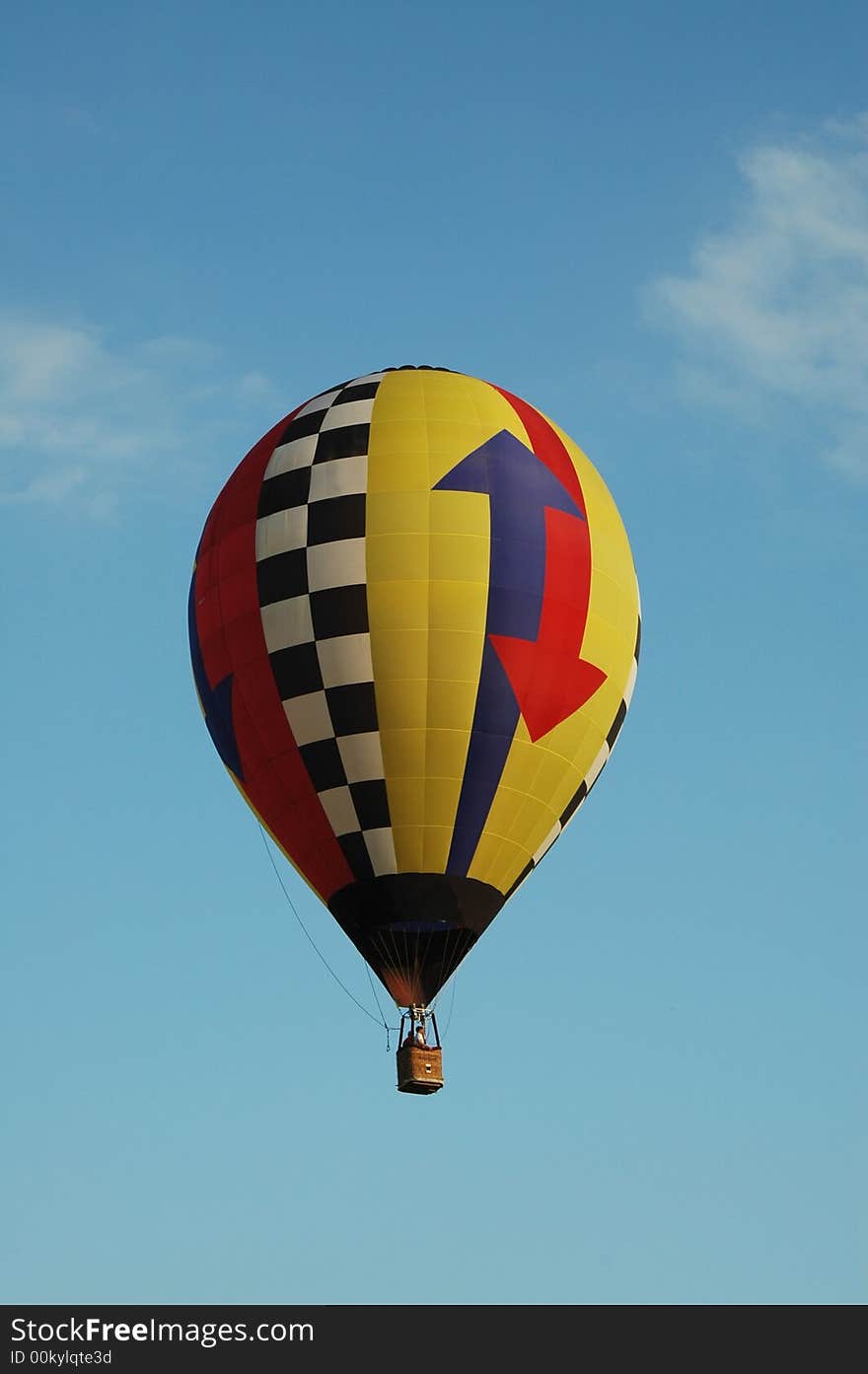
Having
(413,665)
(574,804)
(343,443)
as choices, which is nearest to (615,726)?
(574,804)

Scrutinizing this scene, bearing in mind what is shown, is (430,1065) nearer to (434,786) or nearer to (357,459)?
(434,786)

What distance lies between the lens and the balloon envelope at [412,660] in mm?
31125

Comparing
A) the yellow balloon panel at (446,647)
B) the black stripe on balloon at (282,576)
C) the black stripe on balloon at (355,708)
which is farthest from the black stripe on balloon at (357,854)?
the black stripe on balloon at (282,576)

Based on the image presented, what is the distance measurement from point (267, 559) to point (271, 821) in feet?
10.5

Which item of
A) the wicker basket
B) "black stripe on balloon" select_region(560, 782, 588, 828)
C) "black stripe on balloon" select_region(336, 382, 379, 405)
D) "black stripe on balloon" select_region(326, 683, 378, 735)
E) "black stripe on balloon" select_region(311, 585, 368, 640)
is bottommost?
the wicker basket

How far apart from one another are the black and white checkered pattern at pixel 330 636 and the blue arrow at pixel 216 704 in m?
1.11

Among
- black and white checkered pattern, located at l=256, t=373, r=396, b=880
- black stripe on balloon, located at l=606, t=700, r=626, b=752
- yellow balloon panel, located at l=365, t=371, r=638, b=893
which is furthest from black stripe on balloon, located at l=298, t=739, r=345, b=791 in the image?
black stripe on balloon, located at l=606, t=700, r=626, b=752

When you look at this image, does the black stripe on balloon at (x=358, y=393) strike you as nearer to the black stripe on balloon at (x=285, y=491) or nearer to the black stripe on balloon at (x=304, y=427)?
the black stripe on balloon at (x=304, y=427)

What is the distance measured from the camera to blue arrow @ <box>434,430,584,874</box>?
3120cm

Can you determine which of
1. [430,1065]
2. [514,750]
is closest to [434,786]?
[514,750]

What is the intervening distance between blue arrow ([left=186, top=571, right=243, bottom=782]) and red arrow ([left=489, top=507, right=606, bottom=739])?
11.7 feet

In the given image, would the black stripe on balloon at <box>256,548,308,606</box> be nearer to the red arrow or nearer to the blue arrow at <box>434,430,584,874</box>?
the blue arrow at <box>434,430,584,874</box>

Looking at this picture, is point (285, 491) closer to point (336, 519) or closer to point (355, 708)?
point (336, 519)

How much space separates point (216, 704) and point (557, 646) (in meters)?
4.34
